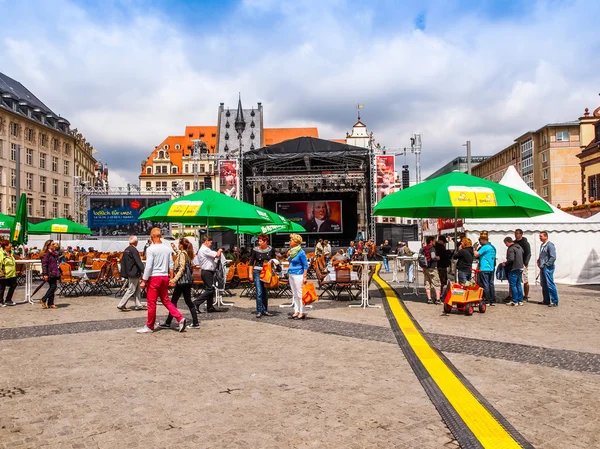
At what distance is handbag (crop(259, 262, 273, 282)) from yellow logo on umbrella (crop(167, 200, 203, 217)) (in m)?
3.25

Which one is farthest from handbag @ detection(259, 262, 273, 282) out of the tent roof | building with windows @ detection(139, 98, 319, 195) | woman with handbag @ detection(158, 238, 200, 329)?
building with windows @ detection(139, 98, 319, 195)

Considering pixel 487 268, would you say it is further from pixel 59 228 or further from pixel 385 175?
pixel 385 175

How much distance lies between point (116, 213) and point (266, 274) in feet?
97.5

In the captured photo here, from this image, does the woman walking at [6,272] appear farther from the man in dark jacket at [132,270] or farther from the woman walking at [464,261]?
the woman walking at [464,261]

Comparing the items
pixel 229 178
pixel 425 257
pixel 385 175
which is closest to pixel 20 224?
pixel 229 178

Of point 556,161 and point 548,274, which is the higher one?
point 556,161

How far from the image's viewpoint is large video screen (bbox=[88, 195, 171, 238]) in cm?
3650

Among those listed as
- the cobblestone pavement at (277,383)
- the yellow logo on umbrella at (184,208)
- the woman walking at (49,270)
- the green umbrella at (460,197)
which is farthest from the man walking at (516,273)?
the woman walking at (49,270)

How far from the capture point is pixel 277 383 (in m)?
5.14

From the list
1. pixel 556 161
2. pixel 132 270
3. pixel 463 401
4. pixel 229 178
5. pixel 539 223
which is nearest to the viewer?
pixel 463 401

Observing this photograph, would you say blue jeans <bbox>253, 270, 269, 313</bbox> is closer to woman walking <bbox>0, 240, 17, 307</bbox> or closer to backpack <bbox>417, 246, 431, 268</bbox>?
backpack <bbox>417, 246, 431, 268</bbox>

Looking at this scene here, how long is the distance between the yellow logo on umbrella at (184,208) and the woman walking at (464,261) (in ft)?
19.8

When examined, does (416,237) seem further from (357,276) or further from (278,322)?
(278,322)

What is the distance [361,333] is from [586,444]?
4484 mm
